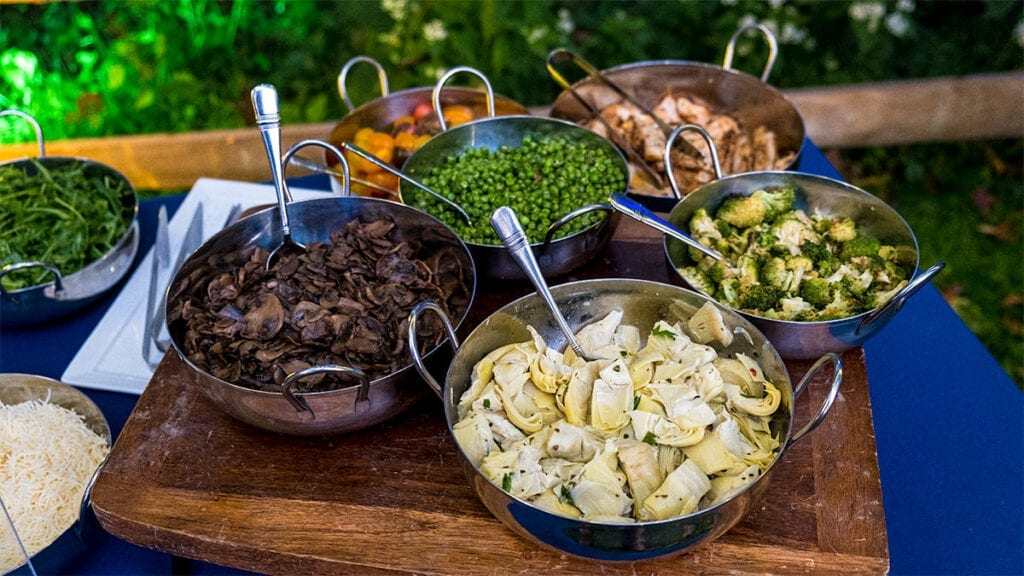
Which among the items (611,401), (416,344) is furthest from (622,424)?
(416,344)

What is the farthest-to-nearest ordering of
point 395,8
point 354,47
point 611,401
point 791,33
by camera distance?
point 354,47 → point 791,33 → point 395,8 → point 611,401

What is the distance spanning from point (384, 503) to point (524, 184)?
3.05 feet

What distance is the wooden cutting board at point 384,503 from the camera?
1.49 meters

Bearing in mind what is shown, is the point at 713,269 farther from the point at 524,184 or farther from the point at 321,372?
the point at 321,372

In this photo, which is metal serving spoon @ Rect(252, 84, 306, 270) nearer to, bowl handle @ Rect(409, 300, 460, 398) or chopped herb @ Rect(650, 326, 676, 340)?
bowl handle @ Rect(409, 300, 460, 398)

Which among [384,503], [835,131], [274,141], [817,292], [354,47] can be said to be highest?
[274,141]

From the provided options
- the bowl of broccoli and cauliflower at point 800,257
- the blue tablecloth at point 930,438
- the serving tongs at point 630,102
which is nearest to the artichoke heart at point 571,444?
the bowl of broccoli and cauliflower at point 800,257

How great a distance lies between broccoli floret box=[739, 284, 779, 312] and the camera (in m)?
1.79

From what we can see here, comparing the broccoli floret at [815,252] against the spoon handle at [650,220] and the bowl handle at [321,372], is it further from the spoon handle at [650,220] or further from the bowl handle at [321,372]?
the bowl handle at [321,372]

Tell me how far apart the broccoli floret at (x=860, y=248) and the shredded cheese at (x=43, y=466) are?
69.3 inches

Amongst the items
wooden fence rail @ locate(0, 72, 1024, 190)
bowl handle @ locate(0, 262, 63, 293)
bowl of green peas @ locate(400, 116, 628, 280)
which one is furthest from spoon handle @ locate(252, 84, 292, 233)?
wooden fence rail @ locate(0, 72, 1024, 190)

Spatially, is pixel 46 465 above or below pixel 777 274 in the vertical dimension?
below

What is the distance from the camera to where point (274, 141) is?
1874 mm

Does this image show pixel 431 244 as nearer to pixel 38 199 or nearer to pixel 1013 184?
pixel 38 199
